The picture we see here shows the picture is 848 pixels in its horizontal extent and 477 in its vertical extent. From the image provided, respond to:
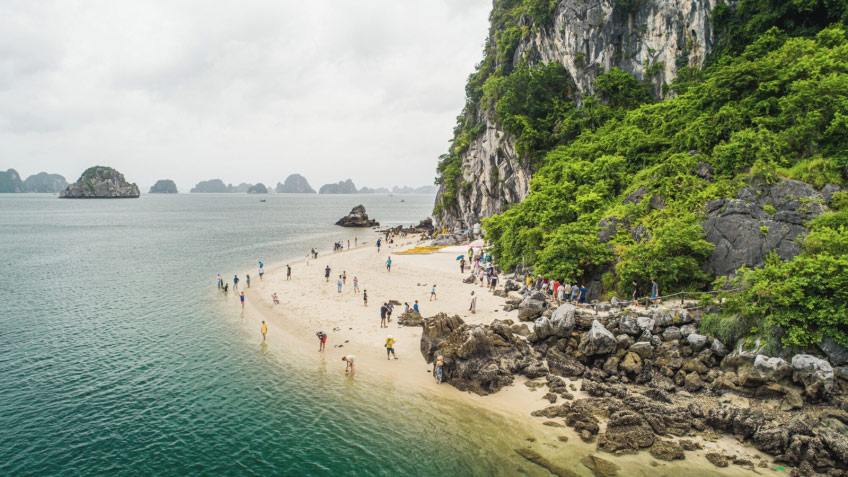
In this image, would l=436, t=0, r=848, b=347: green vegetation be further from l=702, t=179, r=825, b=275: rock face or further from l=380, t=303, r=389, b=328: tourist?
l=380, t=303, r=389, b=328: tourist

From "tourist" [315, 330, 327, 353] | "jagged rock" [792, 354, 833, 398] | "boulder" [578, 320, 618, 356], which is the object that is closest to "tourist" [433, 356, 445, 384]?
"boulder" [578, 320, 618, 356]

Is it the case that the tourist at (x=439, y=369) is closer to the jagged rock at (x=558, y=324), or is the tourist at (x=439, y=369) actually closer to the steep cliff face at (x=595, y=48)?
the jagged rock at (x=558, y=324)

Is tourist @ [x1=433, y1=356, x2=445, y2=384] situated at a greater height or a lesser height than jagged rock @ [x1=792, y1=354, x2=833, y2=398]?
lesser

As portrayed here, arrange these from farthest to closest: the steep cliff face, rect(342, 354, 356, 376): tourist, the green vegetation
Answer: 1. the steep cliff face
2. rect(342, 354, 356, 376): tourist
3. the green vegetation

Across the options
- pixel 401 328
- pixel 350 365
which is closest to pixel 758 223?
pixel 401 328

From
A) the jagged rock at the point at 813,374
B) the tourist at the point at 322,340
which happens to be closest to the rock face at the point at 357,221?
the tourist at the point at 322,340
